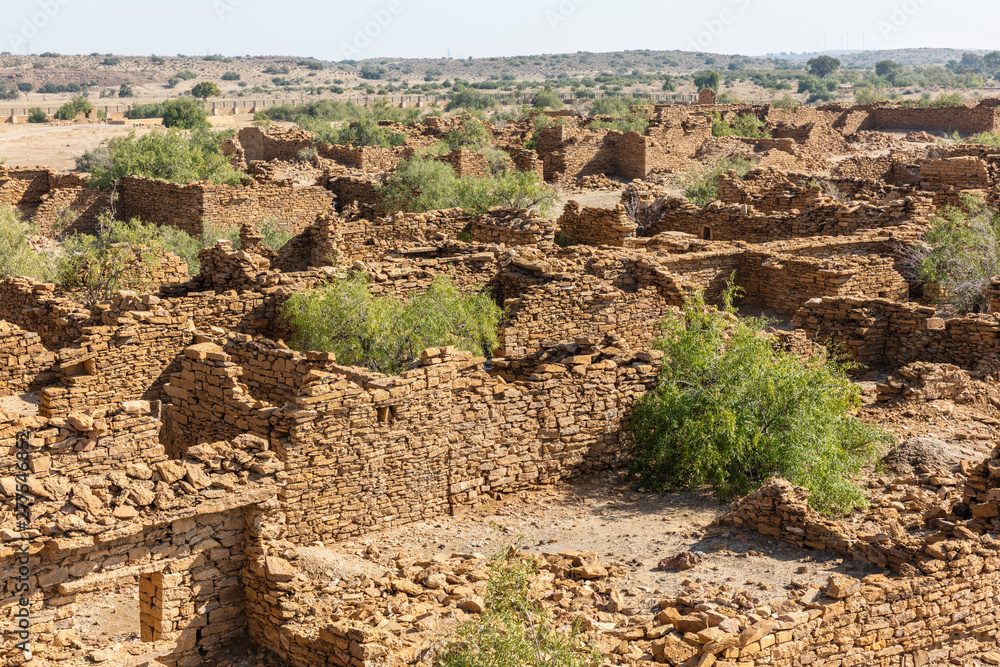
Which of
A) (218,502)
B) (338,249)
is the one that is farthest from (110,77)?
(218,502)

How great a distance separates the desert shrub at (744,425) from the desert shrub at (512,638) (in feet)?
12.4

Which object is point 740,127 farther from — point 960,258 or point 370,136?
point 960,258

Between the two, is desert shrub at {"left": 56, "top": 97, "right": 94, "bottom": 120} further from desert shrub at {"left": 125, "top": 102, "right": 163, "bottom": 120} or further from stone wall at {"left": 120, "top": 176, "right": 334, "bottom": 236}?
stone wall at {"left": 120, "top": 176, "right": 334, "bottom": 236}

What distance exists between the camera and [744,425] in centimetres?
1083

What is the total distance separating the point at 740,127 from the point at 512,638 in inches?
1479

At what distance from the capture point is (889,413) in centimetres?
1265

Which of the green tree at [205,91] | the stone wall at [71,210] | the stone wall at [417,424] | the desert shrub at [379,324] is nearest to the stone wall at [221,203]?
the stone wall at [71,210]

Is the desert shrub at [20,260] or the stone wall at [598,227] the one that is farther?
the stone wall at [598,227]

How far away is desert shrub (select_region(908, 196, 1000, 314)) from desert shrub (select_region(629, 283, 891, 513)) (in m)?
5.45

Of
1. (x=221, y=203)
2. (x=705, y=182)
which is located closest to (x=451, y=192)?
(x=221, y=203)

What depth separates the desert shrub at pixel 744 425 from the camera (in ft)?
34.8

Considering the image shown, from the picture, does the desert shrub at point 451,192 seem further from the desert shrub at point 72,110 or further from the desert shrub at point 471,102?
the desert shrub at point 471,102

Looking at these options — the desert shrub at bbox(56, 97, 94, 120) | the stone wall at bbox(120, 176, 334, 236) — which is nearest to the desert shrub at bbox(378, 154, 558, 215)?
the stone wall at bbox(120, 176, 334, 236)

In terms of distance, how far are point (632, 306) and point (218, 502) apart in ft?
25.4
